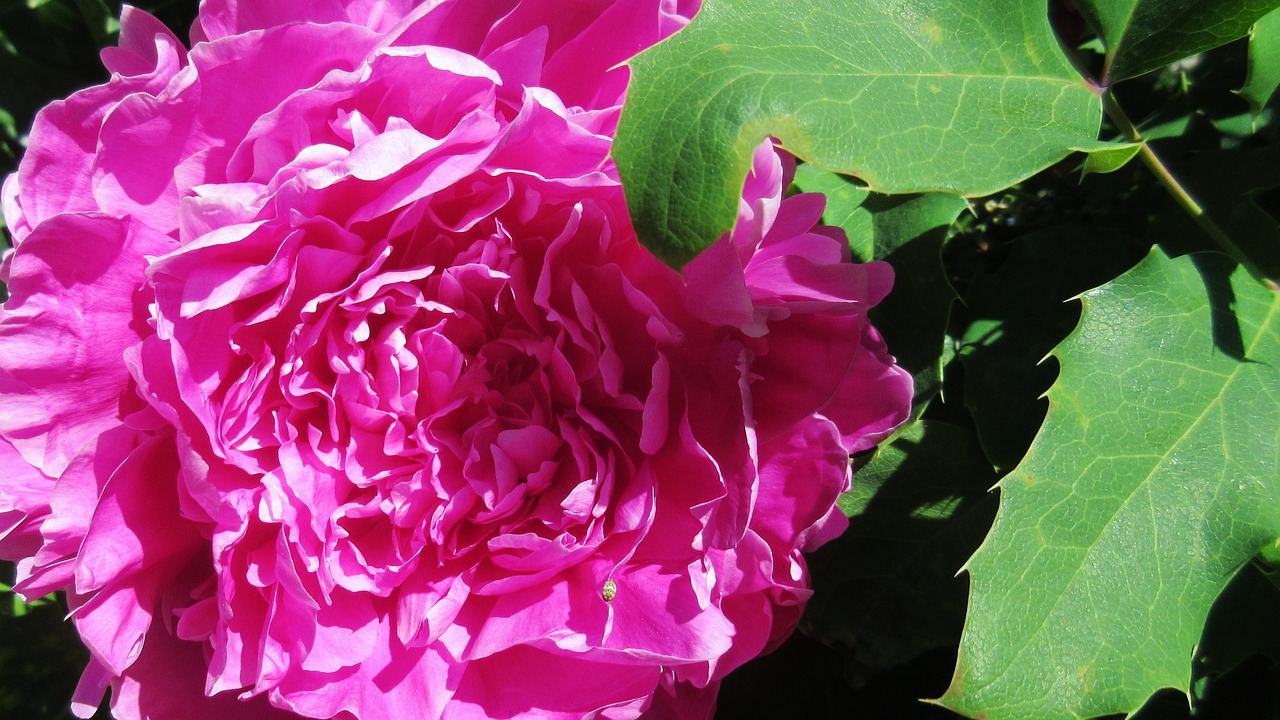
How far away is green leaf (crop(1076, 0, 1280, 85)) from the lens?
595mm

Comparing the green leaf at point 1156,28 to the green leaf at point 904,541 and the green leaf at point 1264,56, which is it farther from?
the green leaf at point 904,541

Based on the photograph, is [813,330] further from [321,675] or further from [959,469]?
[321,675]

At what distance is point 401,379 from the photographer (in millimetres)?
662

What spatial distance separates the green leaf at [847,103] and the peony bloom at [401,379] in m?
0.06

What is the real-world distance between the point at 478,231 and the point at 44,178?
0.26 m

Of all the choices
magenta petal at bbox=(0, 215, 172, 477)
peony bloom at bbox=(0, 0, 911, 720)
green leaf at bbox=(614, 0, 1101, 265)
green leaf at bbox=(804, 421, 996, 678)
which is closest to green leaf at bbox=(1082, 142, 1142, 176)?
green leaf at bbox=(614, 0, 1101, 265)

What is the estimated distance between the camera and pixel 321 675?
0.62m

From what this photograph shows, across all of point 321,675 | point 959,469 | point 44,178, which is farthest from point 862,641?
point 44,178

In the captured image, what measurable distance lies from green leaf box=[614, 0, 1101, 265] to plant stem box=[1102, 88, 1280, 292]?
7cm

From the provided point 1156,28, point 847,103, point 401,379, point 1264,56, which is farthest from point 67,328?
point 1264,56

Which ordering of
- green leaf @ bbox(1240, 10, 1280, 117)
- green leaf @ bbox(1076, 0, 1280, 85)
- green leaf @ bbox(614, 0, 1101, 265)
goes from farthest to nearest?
green leaf @ bbox(1240, 10, 1280, 117)
green leaf @ bbox(1076, 0, 1280, 85)
green leaf @ bbox(614, 0, 1101, 265)

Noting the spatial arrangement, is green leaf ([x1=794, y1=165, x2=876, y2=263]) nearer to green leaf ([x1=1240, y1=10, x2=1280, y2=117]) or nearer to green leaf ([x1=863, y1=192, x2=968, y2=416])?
green leaf ([x1=863, y1=192, x2=968, y2=416])

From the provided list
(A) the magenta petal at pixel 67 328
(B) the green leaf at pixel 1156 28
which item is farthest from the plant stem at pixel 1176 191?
(A) the magenta petal at pixel 67 328

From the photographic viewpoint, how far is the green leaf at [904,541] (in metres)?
0.77
